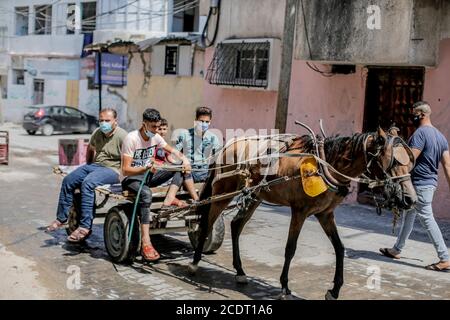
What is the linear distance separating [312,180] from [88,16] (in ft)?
89.6

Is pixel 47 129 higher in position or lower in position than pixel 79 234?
lower

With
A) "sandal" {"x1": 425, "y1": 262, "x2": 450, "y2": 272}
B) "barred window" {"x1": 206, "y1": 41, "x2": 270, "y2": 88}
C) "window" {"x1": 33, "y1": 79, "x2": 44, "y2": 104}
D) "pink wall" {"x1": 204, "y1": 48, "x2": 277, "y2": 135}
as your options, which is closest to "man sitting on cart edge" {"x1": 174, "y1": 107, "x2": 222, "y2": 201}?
"sandal" {"x1": 425, "y1": 262, "x2": 450, "y2": 272}

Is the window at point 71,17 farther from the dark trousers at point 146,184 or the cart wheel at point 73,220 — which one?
the dark trousers at point 146,184

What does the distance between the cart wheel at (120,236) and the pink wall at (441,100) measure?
20.0 feet

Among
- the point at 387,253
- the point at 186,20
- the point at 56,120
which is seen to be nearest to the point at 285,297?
the point at 387,253

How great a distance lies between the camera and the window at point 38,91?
3288 centimetres

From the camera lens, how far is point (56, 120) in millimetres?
27547

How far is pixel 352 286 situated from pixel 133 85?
17.3m

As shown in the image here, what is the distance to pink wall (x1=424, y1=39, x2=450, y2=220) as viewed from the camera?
1084 cm

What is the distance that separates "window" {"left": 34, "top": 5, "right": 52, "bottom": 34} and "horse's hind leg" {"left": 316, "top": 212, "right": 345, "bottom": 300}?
28863 millimetres

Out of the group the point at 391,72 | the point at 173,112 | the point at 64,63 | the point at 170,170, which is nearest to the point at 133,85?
the point at 173,112

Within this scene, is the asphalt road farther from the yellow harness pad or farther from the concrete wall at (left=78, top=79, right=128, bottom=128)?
the concrete wall at (left=78, top=79, right=128, bottom=128)

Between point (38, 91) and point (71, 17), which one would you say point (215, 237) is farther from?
point (38, 91)
